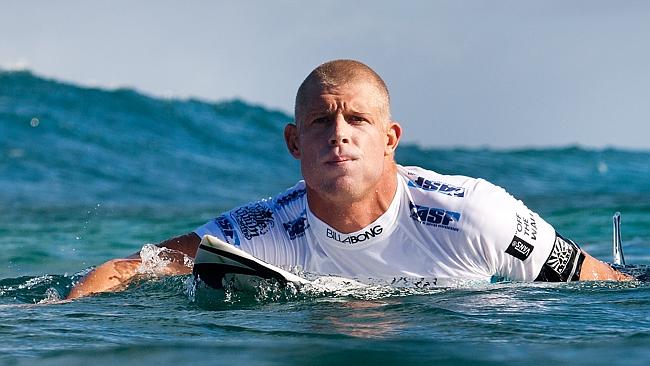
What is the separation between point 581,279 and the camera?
19.2 feet

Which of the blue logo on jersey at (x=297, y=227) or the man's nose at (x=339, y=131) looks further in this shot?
the blue logo on jersey at (x=297, y=227)

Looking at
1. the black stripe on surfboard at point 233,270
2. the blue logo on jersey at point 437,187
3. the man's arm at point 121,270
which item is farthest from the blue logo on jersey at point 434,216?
the man's arm at point 121,270

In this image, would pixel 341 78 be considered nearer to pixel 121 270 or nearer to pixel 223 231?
pixel 223 231

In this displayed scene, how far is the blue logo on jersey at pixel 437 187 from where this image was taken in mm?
5682

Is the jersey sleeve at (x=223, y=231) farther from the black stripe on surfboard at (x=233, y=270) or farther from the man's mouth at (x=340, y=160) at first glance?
the man's mouth at (x=340, y=160)

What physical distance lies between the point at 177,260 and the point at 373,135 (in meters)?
1.44

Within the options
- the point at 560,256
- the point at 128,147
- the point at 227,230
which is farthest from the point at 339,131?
the point at 128,147

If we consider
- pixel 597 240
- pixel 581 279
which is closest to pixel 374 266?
pixel 581 279

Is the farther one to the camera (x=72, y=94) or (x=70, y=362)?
(x=72, y=94)

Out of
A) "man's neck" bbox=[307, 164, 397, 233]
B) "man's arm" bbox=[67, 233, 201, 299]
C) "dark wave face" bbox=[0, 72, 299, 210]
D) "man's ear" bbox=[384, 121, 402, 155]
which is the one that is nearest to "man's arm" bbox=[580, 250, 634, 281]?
"man's neck" bbox=[307, 164, 397, 233]

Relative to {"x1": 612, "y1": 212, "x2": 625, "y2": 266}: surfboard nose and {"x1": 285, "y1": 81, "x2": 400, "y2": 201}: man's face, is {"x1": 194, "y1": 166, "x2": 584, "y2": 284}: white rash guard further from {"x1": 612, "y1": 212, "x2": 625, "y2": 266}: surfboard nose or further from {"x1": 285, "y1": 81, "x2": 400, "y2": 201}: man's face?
{"x1": 612, "y1": 212, "x2": 625, "y2": 266}: surfboard nose

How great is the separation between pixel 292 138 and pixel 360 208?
491mm

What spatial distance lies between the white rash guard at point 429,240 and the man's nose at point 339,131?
22.6 inches

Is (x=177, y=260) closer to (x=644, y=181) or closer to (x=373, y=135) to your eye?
(x=373, y=135)
